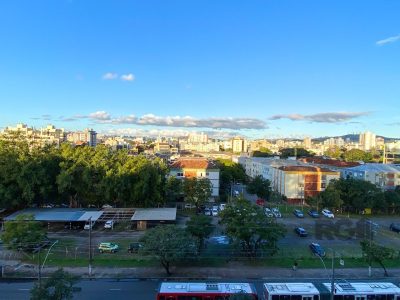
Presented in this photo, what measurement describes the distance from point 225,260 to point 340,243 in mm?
8773

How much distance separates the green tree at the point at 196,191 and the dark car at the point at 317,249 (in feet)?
44.5

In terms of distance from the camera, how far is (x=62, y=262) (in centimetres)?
1969

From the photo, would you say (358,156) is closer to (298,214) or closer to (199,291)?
(298,214)

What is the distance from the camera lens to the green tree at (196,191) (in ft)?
112

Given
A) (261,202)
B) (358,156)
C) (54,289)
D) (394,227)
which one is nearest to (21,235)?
(54,289)

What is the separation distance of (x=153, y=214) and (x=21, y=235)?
10.7m

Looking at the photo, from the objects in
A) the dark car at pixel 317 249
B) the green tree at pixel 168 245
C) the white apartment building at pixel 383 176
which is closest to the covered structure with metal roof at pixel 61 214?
the green tree at pixel 168 245

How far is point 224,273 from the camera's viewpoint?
18438 millimetres

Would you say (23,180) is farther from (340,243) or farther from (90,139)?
(90,139)

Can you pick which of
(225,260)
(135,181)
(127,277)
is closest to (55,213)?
(135,181)

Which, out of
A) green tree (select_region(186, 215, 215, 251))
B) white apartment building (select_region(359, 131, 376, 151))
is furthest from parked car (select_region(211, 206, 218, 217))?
white apartment building (select_region(359, 131, 376, 151))

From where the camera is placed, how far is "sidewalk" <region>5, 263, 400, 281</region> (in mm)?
17969

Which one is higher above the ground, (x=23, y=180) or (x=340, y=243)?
(x=23, y=180)

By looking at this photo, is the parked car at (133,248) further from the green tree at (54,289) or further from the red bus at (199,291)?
the green tree at (54,289)
